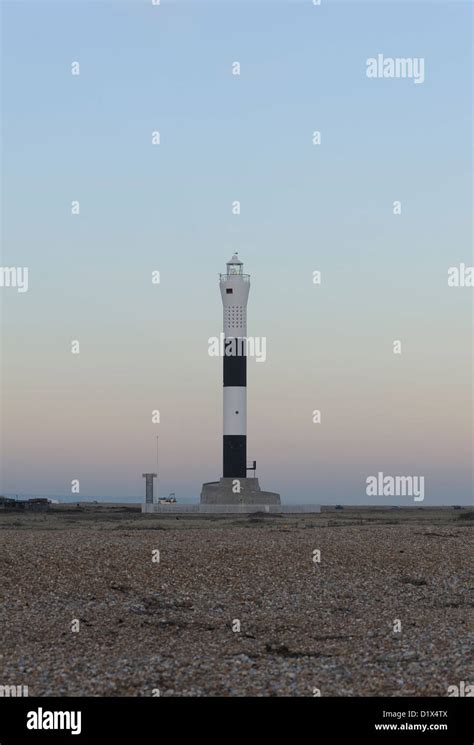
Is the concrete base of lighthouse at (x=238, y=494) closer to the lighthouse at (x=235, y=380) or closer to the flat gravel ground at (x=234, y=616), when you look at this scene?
the lighthouse at (x=235, y=380)

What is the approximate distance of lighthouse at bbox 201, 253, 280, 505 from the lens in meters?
70.4

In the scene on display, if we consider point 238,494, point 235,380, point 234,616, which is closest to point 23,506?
point 238,494

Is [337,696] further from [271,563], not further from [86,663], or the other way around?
[271,563]

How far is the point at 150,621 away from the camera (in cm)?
2314

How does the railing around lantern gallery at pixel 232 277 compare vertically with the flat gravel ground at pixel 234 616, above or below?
above

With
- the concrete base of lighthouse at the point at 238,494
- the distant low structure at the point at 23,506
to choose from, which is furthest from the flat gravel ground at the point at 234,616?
the distant low structure at the point at 23,506

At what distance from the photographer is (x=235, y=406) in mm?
70562

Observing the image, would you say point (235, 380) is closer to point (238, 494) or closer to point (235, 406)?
point (235, 406)

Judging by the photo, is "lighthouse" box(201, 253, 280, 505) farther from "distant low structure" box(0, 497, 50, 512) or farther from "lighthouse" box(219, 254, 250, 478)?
"distant low structure" box(0, 497, 50, 512)

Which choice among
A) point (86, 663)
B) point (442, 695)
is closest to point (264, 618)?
point (86, 663)

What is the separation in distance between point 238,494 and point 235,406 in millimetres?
6467

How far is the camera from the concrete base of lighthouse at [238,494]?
7062 centimetres

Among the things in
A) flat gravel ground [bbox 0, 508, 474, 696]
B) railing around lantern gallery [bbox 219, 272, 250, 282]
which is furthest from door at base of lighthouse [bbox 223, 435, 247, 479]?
flat gravel ground [bbox 0, 508, 474, 696]
